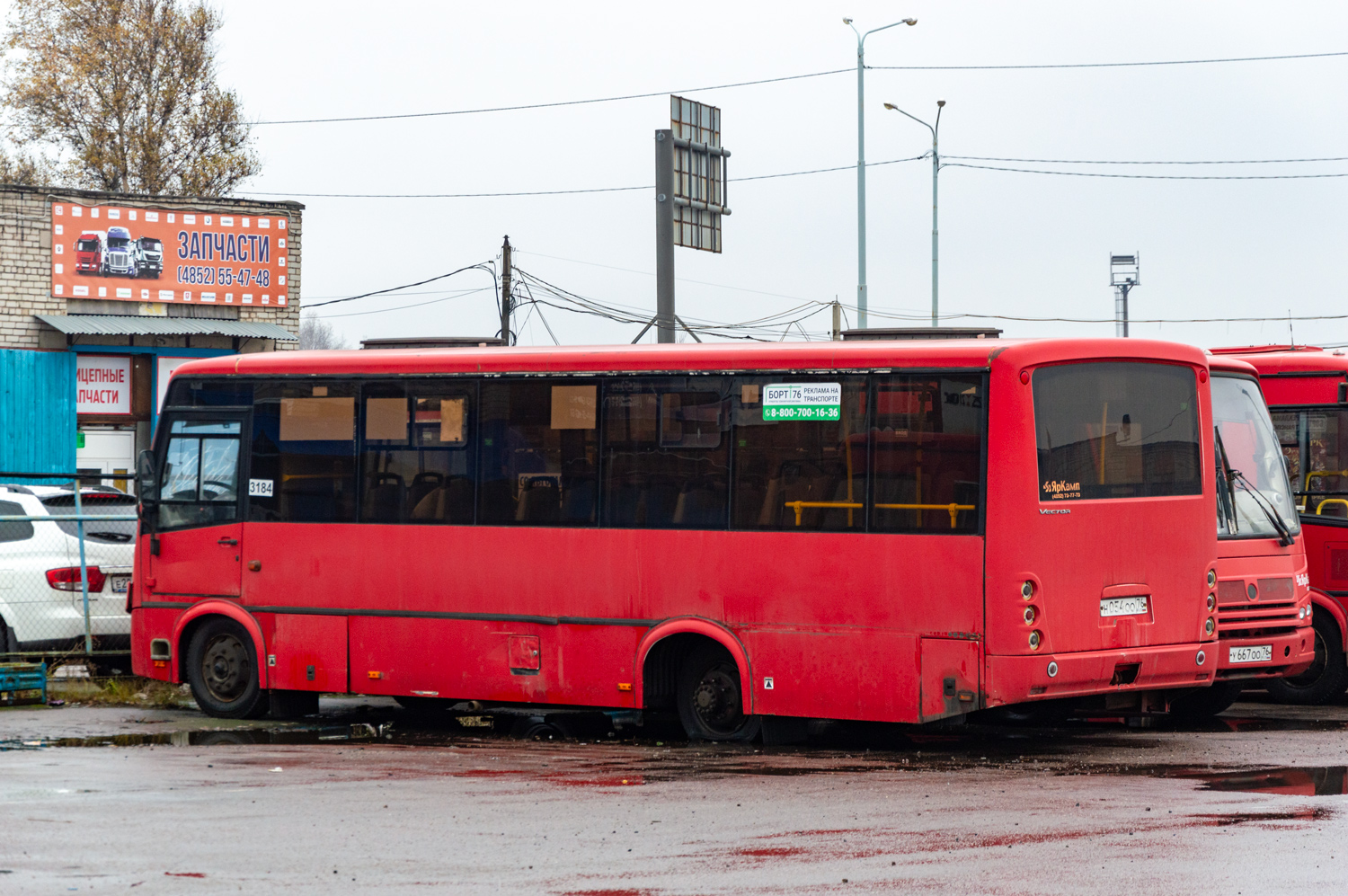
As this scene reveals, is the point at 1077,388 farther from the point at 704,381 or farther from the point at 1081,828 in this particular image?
the point at 1081,828

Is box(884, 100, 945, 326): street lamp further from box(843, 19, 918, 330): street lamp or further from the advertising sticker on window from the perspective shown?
the advertising sticker on window

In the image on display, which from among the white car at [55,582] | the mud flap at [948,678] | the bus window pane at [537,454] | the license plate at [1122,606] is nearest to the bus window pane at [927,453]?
the mud flap at [948,678]

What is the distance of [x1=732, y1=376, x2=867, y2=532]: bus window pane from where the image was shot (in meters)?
11.4

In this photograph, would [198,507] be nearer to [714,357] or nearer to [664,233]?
[714,357]

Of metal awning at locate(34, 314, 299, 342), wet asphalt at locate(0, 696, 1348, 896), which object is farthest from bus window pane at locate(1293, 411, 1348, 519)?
metal awning at locate(34, 314, 299, 342)

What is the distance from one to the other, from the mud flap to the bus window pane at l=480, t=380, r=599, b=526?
2827 mm

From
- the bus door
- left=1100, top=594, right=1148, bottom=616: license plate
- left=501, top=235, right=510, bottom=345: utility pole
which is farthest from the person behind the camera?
left=501, top=235, right=510, bottom=345: utility pole

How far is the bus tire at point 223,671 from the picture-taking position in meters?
13.9

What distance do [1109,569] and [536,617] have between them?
427 centimetres

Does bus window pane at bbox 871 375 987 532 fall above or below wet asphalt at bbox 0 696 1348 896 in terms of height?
above

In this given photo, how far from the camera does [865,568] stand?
11266 mm

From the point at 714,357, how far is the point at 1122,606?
336cm

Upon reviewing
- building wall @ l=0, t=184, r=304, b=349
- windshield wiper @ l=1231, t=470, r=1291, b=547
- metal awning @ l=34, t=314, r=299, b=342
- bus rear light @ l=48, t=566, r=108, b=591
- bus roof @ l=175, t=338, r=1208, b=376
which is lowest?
bus rear light @ l=48, t=566, r=108, b=591

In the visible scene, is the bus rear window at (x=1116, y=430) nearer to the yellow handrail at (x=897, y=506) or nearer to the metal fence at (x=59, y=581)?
the yellow handrail at (x=897, y=506)
